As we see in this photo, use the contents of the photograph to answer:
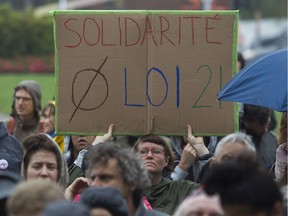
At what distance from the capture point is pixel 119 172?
23.5 ft

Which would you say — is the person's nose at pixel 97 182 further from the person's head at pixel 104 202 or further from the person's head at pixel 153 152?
the person's head at pixel 153 152

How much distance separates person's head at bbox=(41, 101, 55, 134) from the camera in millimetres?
12352

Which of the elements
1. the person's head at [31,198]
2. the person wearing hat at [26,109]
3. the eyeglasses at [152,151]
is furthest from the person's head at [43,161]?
the person wearing hat at [26,109]

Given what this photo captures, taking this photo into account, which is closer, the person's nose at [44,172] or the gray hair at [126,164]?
the gray hair at [126,164]

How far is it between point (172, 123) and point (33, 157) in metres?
1.39

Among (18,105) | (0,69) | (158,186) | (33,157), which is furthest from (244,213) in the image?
(0,69)

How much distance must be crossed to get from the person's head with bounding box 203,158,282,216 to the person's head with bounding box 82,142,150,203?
1301 mm

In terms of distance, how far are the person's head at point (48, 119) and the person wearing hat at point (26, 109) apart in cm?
13

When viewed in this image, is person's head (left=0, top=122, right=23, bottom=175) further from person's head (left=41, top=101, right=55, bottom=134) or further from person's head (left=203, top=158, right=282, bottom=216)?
person's head (left=203, top=158, right=282, bottom=216)

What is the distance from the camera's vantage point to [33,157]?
829 centimetres

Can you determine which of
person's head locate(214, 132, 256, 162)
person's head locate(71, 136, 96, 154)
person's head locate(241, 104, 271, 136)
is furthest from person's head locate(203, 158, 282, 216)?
person's head locate(241, 104, 271, 136)

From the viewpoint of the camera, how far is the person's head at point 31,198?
6.04 meters

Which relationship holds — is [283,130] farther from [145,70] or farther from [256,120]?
[256,120]

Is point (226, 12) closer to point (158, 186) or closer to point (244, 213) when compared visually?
point (158, 186)
